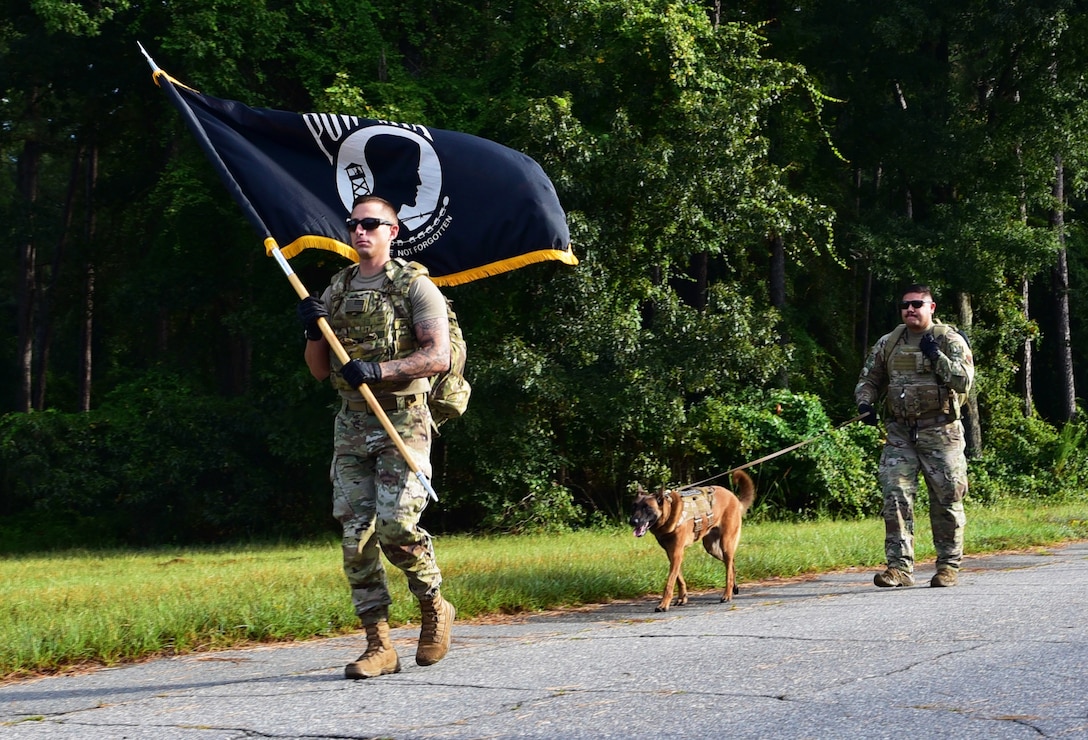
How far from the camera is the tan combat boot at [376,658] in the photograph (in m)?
5.96

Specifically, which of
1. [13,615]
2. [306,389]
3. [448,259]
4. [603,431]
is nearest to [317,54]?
[306,389]

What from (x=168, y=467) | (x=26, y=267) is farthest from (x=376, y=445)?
(x=26, y=267)

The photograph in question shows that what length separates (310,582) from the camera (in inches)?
398

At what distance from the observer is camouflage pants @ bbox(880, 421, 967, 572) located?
993 cm

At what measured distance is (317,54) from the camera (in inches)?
805

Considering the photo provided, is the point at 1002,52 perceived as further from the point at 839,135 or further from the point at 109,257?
the point at 109,257

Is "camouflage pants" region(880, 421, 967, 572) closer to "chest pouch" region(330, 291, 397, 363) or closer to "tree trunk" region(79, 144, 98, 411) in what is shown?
"chest pouch" region(330, 291, 397, 363)

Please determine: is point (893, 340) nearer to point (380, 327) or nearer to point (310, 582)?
point (310, 582)

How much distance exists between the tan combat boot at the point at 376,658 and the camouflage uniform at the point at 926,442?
16.1ft

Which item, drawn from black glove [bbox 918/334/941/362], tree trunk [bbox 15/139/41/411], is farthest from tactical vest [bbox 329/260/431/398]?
tree trunk [bbox 15/139/41/411]

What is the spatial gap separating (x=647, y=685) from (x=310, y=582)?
199 inches

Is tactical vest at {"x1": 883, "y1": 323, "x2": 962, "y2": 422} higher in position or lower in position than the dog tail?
higher

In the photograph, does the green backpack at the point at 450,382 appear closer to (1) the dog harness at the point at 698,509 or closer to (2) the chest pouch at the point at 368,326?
(2) the chest pouch at the point at 368,326

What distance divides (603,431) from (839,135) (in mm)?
12325
